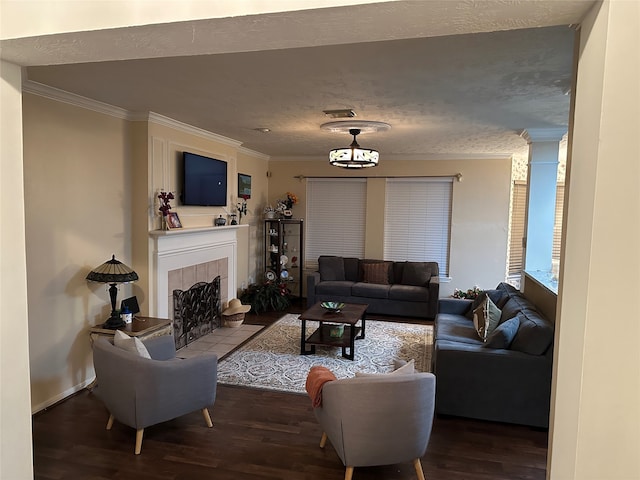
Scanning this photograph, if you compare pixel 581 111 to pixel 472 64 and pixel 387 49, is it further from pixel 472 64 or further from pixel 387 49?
pixel 472 64

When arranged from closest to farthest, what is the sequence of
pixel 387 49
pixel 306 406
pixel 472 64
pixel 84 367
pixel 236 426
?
pixel 387 49
pixel 472 64
pixel 236 426
pixel 306 406
pixel 84 367

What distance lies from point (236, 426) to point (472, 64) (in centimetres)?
303

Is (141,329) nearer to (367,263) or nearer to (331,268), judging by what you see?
(331,268)

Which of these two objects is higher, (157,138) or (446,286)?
(157,138)

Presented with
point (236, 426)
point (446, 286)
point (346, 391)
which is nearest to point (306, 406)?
point (236, 426)

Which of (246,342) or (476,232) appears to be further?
(476,232)

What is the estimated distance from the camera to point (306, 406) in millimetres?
3643

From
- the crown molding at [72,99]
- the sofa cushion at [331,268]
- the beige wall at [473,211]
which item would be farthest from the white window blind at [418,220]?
the crown molding at [72,99]

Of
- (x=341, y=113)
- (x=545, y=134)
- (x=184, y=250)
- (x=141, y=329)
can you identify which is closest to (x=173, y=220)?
(x=184, y=250)

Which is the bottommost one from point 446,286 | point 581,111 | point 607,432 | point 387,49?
point 446,286

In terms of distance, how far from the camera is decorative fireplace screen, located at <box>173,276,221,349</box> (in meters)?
5.00

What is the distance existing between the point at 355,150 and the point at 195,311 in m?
2.78

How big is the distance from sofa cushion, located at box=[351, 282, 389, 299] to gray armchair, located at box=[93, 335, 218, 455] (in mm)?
3870

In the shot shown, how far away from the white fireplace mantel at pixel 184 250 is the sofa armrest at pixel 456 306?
298cm
